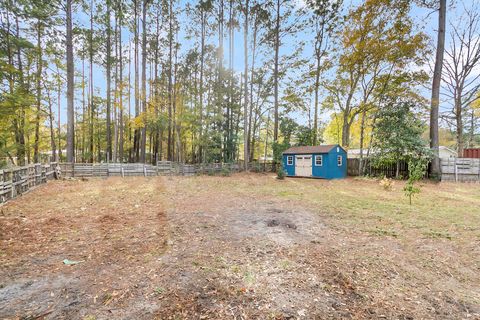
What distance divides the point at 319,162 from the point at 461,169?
7.25m

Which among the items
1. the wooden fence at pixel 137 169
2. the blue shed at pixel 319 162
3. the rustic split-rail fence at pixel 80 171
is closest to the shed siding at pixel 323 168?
the blue shed at pixel 319 162

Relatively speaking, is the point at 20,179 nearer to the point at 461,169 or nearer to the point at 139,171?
the point at 139,171

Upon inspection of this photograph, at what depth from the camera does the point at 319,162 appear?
15.0 meters

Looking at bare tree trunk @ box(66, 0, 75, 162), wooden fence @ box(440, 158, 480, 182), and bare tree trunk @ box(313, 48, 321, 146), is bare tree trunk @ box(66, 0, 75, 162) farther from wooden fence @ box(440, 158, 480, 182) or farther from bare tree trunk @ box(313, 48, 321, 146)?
wooden fence @ box(440, 158, 480, 182)

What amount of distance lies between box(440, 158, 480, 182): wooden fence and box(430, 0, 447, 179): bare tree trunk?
0.37 meters

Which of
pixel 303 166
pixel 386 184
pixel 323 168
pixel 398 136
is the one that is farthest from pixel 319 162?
pixel 386 184

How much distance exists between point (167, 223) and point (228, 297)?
9.37 ft

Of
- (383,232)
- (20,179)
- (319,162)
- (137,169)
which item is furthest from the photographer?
(319,162)

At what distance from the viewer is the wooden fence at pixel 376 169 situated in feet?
44.4

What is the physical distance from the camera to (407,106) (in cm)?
1338

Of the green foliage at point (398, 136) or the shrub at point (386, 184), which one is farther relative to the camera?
the green foliage at point (398, 136)

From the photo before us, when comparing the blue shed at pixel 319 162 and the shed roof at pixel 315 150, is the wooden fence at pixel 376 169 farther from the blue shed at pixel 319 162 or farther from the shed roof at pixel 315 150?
the shed roof at pixel 315 150

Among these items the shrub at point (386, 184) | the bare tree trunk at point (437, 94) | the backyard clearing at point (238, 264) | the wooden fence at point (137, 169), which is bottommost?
the backyard clearing at point (238, 264)

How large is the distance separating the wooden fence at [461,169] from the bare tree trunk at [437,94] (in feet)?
1.21
